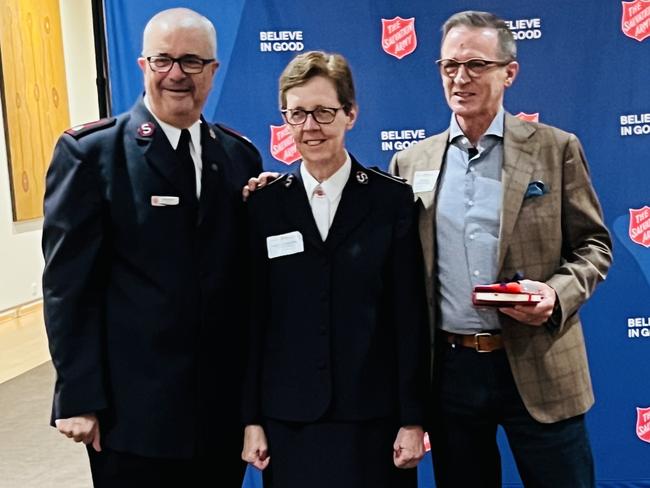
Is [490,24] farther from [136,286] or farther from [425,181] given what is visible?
[136,286]

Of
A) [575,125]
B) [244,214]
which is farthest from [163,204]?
[575,125]

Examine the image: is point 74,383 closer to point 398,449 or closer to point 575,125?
point 398,449

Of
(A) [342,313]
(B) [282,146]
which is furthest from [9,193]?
(A) [342,313]

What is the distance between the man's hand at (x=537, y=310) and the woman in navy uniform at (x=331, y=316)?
0.23 m

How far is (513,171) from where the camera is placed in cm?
200

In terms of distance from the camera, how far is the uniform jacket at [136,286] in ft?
6.11

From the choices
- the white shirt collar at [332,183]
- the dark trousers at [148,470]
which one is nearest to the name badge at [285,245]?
the white shirt collar at [332,183]

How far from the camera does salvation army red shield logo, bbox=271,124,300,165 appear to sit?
334 cm

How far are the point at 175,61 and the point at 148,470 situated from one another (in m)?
1.04

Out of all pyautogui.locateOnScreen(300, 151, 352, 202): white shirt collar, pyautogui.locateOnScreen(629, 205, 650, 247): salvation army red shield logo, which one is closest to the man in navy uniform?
pyautogui.locateOnScreen(300, 151, 352, 202): white shirt collar

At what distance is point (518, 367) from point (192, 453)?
87cm

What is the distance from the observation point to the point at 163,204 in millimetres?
1908

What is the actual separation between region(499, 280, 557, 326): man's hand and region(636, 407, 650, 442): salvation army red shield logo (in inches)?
68.2

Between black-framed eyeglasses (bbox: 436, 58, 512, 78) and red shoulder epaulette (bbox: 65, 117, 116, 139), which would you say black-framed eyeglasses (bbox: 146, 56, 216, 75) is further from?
black-framed eyeglasses (bbox: 436, 58, 512, 78)
